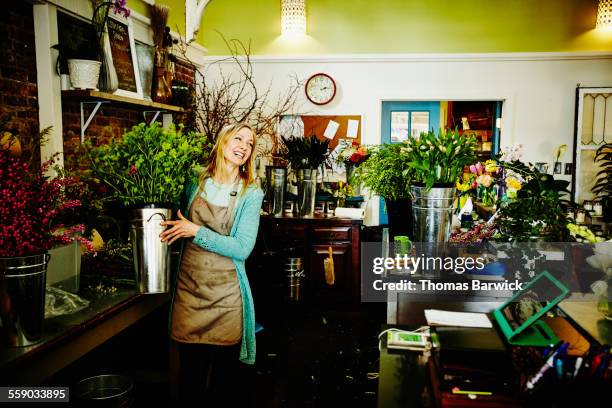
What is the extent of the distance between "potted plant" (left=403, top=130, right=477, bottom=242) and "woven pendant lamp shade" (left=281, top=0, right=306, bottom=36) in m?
3.92

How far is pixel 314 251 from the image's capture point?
4.63 m

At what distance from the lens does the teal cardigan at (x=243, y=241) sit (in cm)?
215

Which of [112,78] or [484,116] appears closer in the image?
[112,78]

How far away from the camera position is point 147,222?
2045 millimetres

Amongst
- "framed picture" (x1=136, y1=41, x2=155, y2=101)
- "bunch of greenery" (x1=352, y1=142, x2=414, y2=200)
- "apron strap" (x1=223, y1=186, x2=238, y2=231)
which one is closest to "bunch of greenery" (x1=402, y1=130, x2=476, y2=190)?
"bunch of greenery" (x1=352, y1=142, x2=414, y2=200)

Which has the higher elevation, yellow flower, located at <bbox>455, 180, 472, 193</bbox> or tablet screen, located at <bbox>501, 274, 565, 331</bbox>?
yellow flower, located at <bbox>455, 180, 472, 193</bbox>

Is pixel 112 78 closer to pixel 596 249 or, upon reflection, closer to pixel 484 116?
pixel 596 249

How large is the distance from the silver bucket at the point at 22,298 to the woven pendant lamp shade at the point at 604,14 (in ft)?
20.0

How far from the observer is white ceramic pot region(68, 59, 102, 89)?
3.26 metres

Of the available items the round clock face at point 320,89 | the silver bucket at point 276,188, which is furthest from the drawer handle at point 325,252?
the round clock face at point 320,89

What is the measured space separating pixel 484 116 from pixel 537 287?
7374mm

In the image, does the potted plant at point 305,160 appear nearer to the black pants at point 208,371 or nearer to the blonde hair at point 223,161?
the blonde hair at point 223,161

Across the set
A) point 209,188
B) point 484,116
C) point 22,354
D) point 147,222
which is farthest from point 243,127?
point 484,116

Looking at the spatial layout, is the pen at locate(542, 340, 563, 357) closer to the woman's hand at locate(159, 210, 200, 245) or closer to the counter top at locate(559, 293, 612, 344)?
the counter top at locate(559, 293, 612, 344)
